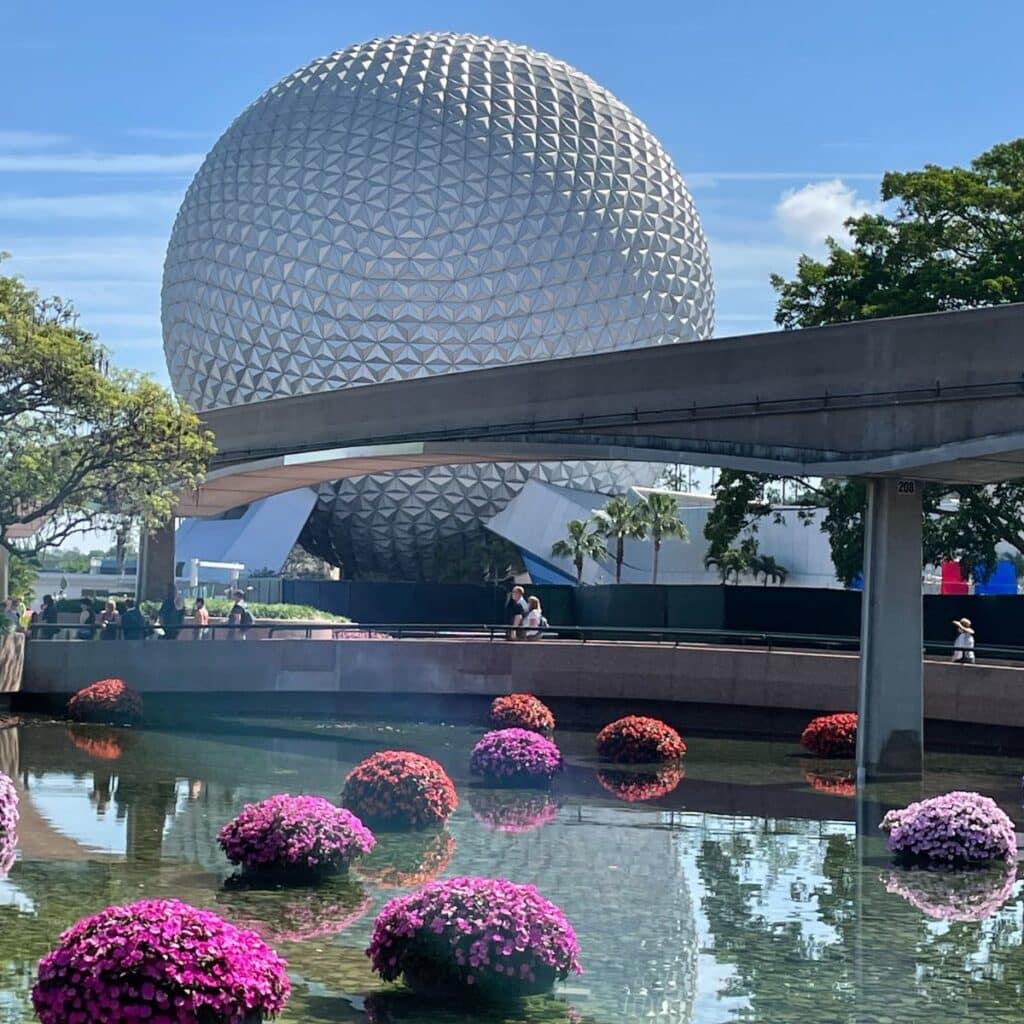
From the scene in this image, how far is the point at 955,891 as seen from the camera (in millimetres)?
17594

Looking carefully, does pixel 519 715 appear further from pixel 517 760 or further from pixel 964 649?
pixel 964 649

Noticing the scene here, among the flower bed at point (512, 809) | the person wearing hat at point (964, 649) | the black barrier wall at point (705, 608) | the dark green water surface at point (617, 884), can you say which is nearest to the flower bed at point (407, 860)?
the dark green water surface at point (617, 884)

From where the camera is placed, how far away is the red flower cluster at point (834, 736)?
30141 millimetres

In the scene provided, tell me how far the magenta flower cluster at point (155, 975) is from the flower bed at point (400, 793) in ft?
32.7

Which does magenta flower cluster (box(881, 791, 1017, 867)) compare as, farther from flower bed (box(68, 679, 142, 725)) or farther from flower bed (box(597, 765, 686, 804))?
flower bed (box(68, 679, 142, 725))

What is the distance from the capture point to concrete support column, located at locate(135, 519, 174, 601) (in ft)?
148

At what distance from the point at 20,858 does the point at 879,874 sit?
8792 mm

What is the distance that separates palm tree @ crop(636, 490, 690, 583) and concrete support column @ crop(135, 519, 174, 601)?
25.1 m

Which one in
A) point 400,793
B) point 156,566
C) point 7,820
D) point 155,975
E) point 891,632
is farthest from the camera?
point 156,566

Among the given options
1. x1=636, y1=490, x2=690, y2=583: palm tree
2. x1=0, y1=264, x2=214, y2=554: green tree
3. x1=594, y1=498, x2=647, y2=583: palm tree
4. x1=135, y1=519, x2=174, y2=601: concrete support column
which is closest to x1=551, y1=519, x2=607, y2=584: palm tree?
x1=594, y1=498, x2=647, y2=583: palm tree

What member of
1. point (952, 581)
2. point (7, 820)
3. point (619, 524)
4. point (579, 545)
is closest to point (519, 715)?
point (7, 820)

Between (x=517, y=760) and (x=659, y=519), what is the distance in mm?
42023

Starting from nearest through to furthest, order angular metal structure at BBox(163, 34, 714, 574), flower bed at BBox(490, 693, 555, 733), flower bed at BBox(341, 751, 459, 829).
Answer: flower bed at BBox(341, 751, 459, 829) → flower bed at BBox(490, 693, 555, 733) → angular metal structure at BBox(163, 34, 714, 574)

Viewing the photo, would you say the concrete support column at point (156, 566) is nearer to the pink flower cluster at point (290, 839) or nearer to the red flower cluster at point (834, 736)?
the red flower cluster at point (834, 736)
